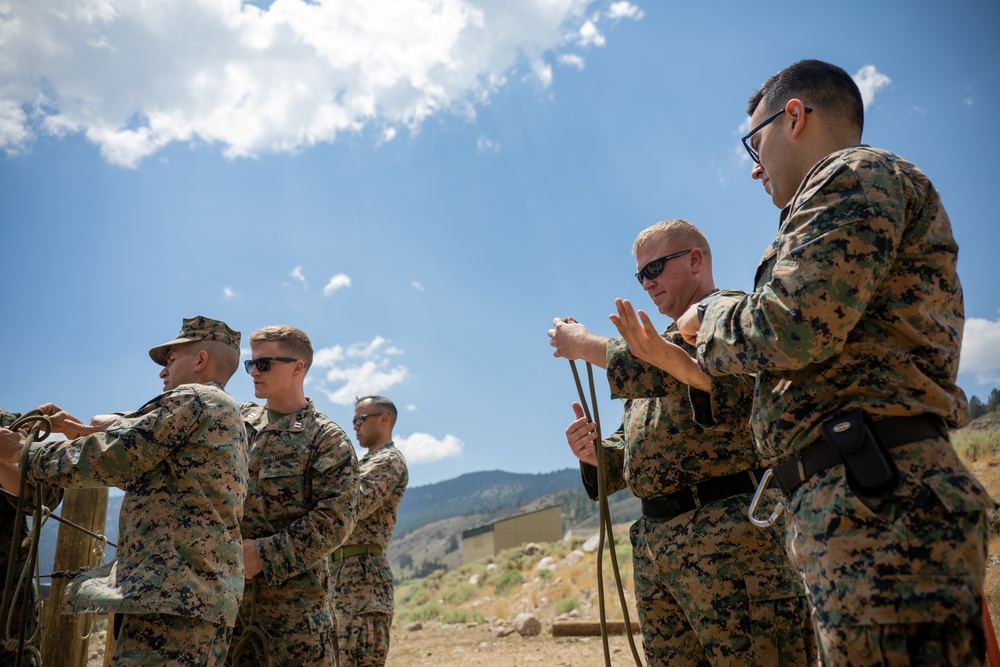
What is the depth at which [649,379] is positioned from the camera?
10.1 feet

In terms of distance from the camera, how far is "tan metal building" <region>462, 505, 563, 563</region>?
31.1m

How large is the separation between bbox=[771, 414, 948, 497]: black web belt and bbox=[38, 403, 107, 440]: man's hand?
374 centimetres

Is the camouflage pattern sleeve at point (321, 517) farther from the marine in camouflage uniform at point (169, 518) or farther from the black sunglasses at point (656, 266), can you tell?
the black sunglasses at point (656, 266)

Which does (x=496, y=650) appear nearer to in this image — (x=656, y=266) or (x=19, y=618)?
(x=19, y=618)

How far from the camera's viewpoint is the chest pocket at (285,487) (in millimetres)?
4738

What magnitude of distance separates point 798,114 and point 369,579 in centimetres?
538

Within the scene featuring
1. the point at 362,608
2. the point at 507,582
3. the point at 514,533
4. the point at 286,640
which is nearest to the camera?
the point at 286,640

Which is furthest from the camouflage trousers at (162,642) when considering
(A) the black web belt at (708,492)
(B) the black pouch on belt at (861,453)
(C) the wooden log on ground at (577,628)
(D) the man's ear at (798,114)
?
(C) the wooden log on ground at (577,628)

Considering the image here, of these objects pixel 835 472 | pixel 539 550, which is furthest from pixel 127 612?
pixel 539 550

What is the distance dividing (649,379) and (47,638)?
623 centimetres

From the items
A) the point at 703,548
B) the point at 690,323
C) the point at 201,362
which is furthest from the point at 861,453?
the point at 201,362

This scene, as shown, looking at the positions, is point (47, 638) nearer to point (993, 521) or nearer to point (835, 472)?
point (835, 472)

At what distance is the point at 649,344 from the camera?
2.65 meters

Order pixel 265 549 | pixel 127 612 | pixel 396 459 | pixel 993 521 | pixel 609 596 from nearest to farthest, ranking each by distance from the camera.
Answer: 1. pixel 127 612
2. pixel 265 549
3. pixel 993 521
4. pixel 396 459
5. pixel 609 596
